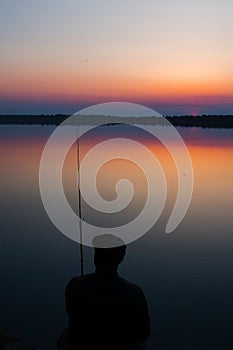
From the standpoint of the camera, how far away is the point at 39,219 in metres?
14.7

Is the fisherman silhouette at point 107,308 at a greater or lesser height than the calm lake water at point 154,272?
greater

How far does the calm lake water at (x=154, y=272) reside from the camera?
7.59m

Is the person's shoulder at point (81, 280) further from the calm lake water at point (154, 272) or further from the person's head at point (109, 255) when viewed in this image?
the calm lake water at point (154, 272)

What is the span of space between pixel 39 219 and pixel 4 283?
5.33 m

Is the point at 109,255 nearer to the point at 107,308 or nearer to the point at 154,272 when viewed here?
the point at 107,308

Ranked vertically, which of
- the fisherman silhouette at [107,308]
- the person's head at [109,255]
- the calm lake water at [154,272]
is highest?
the person's head at [109,255]

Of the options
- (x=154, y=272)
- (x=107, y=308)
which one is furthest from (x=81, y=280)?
(x=154, y=272)

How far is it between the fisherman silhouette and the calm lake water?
14.3ft

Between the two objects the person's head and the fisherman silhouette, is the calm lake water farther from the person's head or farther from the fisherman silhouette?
the person's head

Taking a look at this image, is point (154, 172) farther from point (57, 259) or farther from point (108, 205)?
point (57, 259)

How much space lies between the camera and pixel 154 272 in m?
10.1

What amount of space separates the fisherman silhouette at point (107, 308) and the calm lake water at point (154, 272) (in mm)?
4353

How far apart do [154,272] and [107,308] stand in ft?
24.2

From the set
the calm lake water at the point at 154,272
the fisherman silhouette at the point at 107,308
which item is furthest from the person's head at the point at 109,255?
the calm lake water at the point at 154,272
